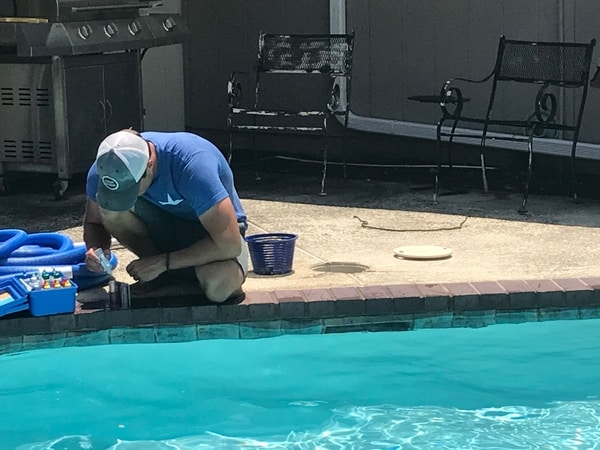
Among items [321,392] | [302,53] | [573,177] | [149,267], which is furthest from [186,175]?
[302,53]

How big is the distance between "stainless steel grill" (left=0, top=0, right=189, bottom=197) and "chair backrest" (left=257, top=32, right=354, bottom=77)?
33.7 inches

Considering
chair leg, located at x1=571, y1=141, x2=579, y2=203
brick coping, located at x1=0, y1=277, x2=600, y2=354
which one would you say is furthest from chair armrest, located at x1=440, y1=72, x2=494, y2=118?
brick coping, located at x1=0, y1=277, x2=600, y2=354

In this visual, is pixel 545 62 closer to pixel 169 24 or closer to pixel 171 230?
pixel 169 24

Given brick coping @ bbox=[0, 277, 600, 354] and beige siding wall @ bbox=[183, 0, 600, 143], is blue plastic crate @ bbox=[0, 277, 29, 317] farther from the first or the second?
beige siding wall @ bbox=[183, 0, 600, 143]

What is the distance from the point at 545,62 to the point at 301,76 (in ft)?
6.92

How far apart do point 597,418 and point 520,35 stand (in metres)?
4.01

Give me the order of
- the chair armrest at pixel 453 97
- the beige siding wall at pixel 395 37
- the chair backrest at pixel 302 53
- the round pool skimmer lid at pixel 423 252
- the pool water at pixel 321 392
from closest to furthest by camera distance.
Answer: the pool water at pixel 321 392 < the round pool skimmer lid at pixel 423 252 < the chair armrest at pixel 453 97 < the beige siding wall at pixel 395 37 < the chair backrest at pixel 302 53

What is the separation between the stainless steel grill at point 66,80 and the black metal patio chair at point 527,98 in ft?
6.84

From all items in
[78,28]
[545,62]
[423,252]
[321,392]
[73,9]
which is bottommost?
[321,392]

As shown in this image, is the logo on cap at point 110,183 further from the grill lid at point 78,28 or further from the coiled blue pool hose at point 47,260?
the grill lid at point 78,28

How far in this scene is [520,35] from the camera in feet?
26.5

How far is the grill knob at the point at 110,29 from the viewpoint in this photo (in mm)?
7613

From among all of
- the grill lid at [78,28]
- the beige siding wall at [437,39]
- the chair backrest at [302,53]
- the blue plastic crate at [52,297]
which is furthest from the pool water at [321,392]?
the chair backrest at [302,53]

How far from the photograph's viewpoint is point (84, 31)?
7.41 meters
